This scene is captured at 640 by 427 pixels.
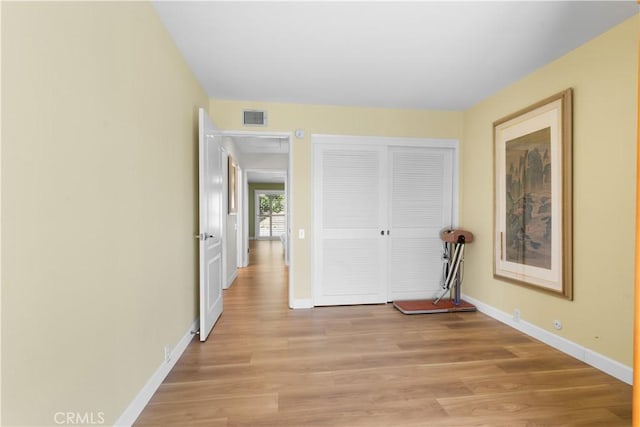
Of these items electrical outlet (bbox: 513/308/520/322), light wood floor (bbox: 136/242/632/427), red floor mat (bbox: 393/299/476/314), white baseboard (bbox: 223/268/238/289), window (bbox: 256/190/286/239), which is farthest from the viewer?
window (bbox: 256/190/286/239)

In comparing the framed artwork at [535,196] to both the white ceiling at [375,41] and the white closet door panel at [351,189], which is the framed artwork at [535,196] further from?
the white closet door panel at [351,189]

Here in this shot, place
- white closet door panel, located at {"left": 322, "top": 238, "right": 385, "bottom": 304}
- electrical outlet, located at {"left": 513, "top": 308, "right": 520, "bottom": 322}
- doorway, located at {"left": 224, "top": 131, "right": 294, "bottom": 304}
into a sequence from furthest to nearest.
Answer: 1. white closet door panel, located at {"left": 322, "top": 238, "right": 385, "bottom": 304}
2. doorway, located at {"left": 224, "top": 131, "right": 294, "bottom": 304}
3. electrical outlet, located at {"left": 513, "top": 308, "right": 520, "bottom": 322}

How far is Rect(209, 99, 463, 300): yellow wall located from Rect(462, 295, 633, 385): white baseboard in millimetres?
2300

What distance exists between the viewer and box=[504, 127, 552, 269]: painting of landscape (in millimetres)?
2721

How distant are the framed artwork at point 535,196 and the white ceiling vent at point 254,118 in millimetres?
2773

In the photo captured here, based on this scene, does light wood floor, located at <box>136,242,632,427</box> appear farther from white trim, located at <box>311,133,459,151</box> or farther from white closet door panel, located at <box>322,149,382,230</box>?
white trim, located at <box>311,133,459,151</box>

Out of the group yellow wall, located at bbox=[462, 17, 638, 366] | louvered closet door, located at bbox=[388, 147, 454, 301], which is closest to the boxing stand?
louvered closet door, located at bbox=[388, 147, 454, 301]

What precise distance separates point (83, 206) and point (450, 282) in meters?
3.91

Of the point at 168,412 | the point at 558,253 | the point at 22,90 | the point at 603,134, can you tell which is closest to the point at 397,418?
the point at 168,412

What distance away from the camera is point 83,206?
4.23 ft

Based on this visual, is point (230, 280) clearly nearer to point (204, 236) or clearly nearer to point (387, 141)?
point (204, 236)

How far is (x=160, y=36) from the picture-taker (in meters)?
2.11

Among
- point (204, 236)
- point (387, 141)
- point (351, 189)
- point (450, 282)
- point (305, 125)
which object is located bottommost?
point (450, 282)

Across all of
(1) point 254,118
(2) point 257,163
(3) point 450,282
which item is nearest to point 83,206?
(1) point 254,118
